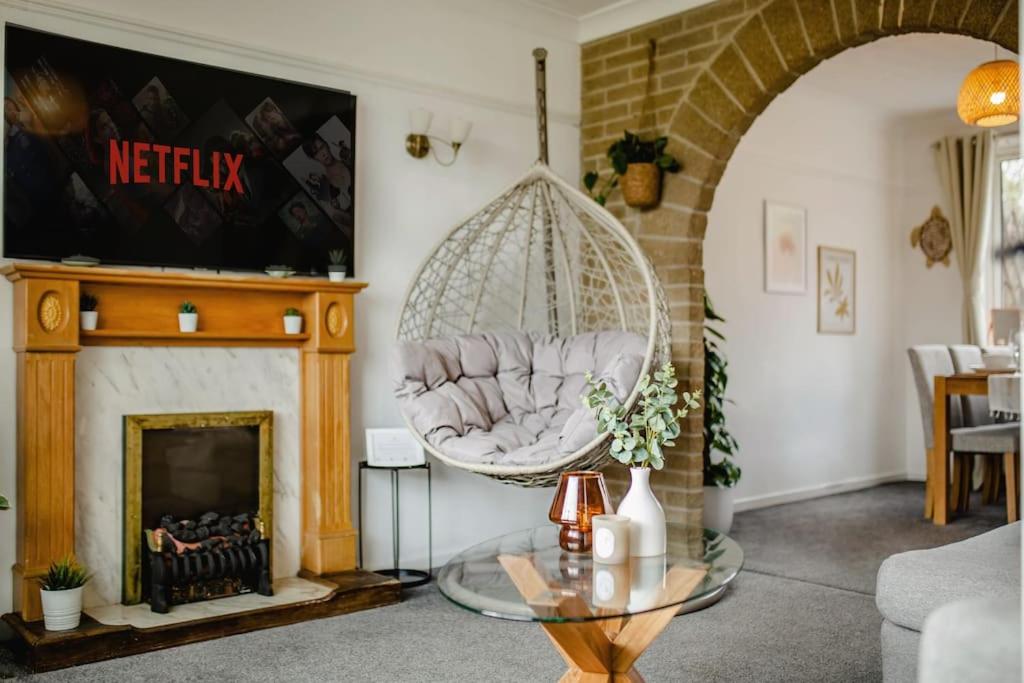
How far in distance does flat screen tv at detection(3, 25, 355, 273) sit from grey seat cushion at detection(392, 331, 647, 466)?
651 millimetres

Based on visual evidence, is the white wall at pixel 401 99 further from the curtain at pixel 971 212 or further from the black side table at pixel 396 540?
the curtain at pixel 971 212

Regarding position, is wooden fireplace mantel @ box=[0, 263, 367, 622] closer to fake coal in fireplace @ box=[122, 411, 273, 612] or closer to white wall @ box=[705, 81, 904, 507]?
fake coal in fireplace @ box=[122, 411, 273, 612]

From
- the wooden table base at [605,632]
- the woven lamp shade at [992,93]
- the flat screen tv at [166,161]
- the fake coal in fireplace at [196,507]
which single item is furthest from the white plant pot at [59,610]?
the woven lamp shade at [992,93]

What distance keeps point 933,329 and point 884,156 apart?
1.34 metres

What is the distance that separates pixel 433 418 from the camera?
3.64 meters

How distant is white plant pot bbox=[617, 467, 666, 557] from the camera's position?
2.41 meters

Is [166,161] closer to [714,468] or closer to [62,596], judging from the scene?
[62,596]

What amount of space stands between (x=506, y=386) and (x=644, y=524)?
67.4 inches

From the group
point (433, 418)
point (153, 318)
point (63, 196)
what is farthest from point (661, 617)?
point (63, 196)

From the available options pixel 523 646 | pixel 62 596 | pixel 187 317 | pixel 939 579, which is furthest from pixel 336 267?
pixel 939 579

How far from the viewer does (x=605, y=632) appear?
2.23m

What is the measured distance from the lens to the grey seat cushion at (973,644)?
1.26 m

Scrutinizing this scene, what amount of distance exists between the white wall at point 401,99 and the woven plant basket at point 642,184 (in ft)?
1.81

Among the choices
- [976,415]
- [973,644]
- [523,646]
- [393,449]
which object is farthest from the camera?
[976,415]
